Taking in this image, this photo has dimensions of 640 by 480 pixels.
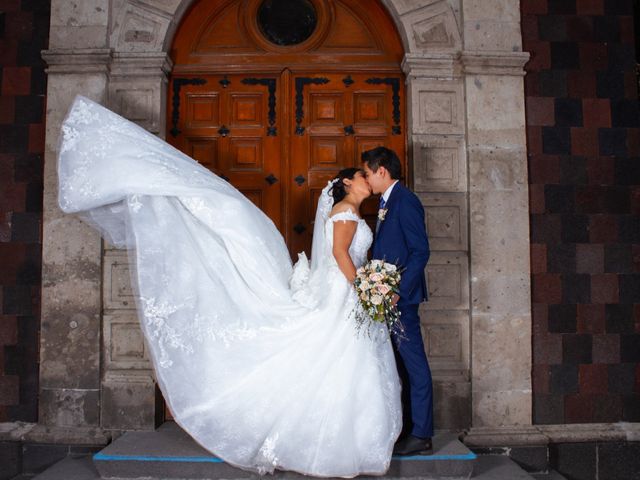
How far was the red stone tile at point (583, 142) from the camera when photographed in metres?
4.64

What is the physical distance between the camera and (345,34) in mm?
4934

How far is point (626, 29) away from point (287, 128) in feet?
9.97

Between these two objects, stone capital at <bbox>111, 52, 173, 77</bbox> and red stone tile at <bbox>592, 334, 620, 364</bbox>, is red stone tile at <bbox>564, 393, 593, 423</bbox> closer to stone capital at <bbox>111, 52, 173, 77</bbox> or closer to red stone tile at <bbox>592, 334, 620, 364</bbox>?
red stone tile at <bbox>592, 334, 620, 364</bbox>

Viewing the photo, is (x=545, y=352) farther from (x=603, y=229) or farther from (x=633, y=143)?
(x=633, y=143)

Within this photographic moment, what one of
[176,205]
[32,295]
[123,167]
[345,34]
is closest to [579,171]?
[345,34]

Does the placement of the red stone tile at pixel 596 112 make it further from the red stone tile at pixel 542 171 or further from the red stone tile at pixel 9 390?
the red stone tile at pixel 9 390

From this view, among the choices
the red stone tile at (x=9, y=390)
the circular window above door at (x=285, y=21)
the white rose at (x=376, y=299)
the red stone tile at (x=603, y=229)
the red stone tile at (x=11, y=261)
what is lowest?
the red stone tile at (x=9, y=390)

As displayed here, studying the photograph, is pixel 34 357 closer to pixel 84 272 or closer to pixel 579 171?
pixel 84 272

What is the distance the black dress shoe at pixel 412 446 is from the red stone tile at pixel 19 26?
4412mm

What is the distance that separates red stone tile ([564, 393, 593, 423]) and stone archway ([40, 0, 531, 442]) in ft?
1.20

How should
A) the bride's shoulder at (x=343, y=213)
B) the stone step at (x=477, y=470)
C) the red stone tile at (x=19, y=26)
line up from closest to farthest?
the bride's shoulder at (x=343, y=213)
the stone step at (x=477, y=470)
the red stone tile at (x=19, y=26)

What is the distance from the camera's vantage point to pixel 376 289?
3314 mm

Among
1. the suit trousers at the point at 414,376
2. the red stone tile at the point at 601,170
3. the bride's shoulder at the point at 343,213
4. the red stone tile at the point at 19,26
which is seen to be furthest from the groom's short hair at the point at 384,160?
the red stone tile at the point at 19,26

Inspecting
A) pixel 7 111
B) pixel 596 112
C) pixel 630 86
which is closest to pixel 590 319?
pixel 596 112
